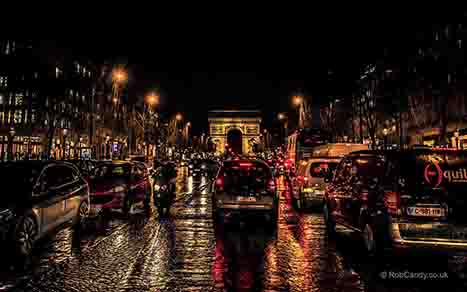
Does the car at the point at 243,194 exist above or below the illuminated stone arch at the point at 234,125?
below

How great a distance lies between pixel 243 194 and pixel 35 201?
5.18 m

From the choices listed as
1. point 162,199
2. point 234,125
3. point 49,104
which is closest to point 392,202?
point 162,199

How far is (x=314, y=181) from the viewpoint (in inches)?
643

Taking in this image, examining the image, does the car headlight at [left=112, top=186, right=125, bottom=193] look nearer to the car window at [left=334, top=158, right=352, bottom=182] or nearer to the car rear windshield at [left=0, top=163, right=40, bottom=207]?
the car rear windshield at [left=0, top=163, right=40, bottom=207]

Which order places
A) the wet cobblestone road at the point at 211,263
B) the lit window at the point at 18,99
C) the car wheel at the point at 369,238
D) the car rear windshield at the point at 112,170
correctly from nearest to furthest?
the wet cobblestone road at the point at 211,263
the car wheel at the point at 369,238
the car rear windshield at the point at 112,170
the lit window at the point at 18,99

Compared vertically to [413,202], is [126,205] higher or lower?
lower

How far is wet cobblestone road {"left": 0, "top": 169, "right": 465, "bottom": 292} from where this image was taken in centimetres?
677

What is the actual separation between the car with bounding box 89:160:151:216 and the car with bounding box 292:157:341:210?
543 cm

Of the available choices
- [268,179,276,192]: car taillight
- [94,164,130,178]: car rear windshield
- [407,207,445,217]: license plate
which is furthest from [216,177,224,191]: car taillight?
[407,207,445,217]: license plate

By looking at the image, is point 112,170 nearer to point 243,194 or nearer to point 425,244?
point 243,194

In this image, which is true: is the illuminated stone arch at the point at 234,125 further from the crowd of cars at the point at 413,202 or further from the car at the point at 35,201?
the crowd of cars at the point at 413,202

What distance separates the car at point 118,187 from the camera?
1366 centimetres

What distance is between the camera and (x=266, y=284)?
22.3 feet

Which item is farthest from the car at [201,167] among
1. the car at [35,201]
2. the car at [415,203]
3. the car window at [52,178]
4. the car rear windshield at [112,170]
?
the car at [415,203]
